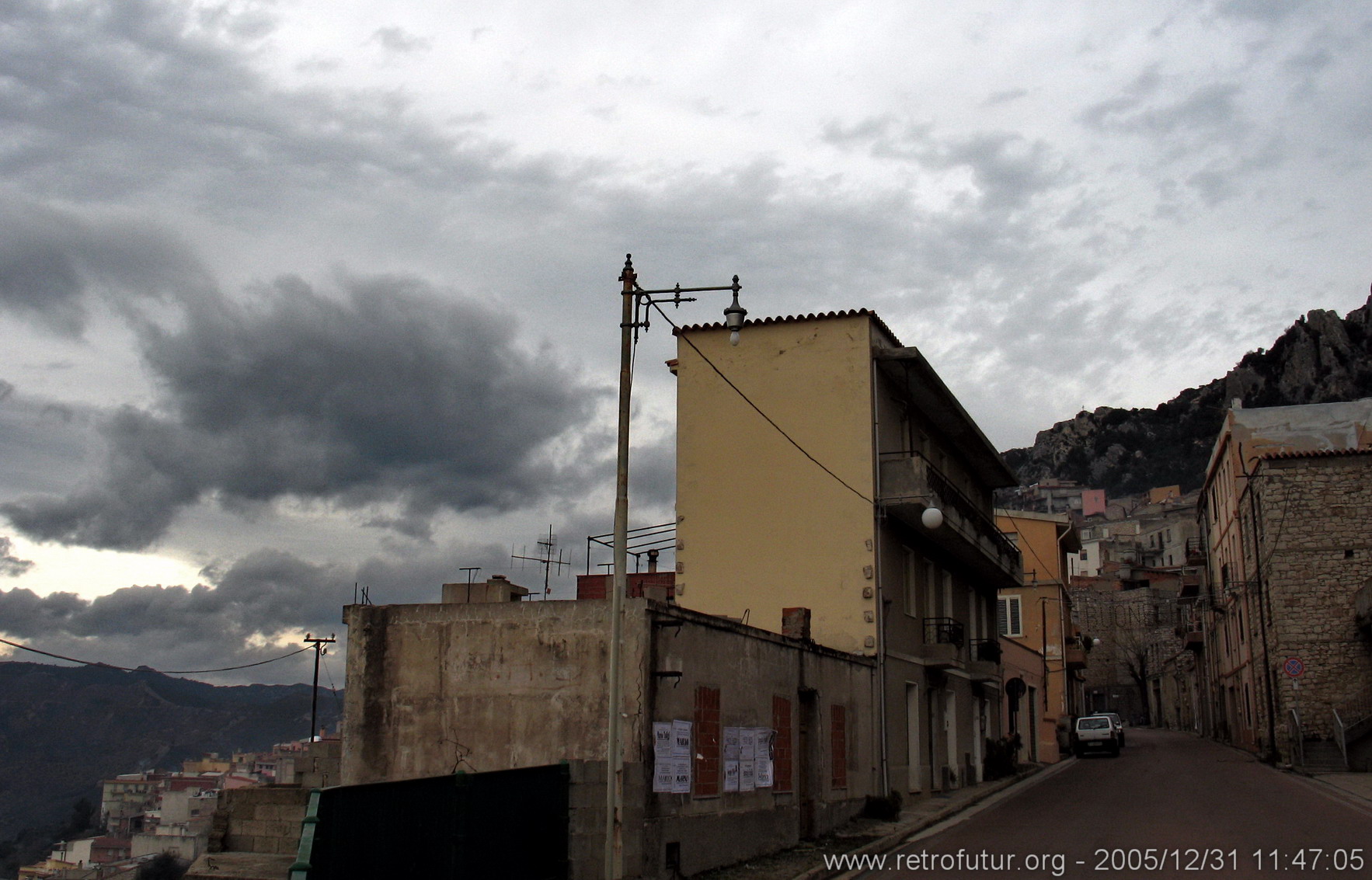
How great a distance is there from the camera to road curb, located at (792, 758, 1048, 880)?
539 inches

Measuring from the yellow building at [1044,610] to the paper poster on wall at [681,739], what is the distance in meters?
30.3

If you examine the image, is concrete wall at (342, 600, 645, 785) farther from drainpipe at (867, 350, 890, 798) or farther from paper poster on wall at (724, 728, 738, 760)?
drainpipe at (867, 350, 890, 798)

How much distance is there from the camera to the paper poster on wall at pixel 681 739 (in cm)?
1314

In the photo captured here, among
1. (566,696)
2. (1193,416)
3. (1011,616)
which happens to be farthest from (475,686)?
(1193,416)

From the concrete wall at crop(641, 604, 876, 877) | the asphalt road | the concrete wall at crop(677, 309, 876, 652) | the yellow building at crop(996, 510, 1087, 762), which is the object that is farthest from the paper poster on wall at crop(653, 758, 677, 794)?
the yellow building at crop(996, 510, 1087, 762)

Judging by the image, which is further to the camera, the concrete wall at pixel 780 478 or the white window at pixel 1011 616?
the white window at pixel 1011 616

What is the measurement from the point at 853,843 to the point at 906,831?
2080 millimetres

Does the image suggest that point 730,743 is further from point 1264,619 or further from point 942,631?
point 1264,619

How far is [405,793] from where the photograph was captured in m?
9.05

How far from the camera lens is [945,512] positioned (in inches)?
935

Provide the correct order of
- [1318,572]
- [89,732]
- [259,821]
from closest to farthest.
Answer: [259,821] < [1318,572] < [89,732]

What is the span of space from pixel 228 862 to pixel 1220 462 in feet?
131

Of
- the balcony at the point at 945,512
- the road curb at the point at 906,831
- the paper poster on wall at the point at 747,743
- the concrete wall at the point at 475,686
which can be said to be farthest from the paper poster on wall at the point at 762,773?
the balcony at the point at 945,512

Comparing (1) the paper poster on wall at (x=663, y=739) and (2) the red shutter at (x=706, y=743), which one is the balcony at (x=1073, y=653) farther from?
(1) the paper poster on wall at (x=663, y=739)
